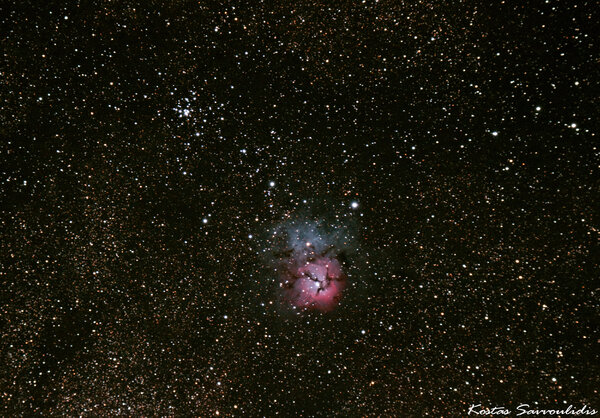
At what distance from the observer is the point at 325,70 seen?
1.16 feet

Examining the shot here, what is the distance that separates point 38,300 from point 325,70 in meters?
0.48

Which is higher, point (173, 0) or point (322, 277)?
point (173, 0)

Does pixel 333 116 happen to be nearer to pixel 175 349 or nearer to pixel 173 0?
pixel 173 0

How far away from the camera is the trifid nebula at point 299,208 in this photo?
0.34 m

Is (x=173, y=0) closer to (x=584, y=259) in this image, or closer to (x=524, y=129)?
(x=524, y=129)

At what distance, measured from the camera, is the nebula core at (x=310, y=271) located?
365 mm

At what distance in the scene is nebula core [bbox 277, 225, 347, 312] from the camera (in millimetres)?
365

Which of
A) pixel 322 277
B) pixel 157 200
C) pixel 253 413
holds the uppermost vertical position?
pixel 157 200

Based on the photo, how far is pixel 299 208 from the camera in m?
0.36

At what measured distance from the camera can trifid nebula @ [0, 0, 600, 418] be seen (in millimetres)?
341

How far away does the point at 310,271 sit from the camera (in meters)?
0.37

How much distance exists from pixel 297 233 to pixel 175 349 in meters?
0.22

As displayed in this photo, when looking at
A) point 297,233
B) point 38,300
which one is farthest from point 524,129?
point 38,300

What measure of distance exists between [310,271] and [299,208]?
0.08 meters
